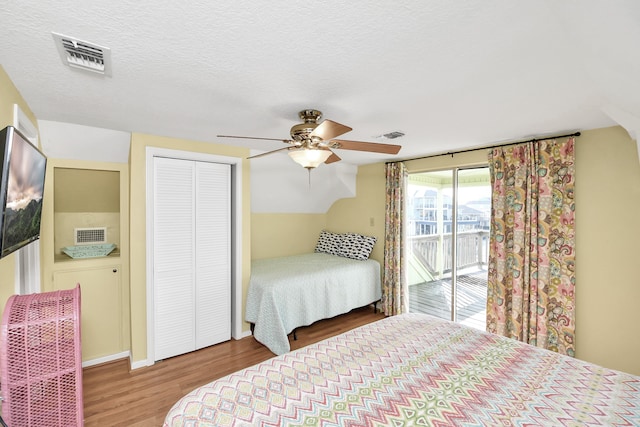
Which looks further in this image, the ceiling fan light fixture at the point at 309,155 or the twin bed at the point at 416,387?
the ceiling fan light fixture at the point at 309,155

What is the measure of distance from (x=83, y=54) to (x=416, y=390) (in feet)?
7.75

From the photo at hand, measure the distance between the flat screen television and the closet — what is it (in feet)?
3.98

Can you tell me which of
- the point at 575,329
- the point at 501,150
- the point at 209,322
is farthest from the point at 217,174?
the point at 575,329

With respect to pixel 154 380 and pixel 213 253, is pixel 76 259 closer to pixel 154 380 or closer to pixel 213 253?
pixel 213 253

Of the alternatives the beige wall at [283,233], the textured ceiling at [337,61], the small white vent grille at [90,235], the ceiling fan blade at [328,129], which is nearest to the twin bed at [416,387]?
the ceiling fan blade at [328,129]

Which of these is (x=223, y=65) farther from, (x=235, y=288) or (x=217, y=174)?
(x=235, y=288)

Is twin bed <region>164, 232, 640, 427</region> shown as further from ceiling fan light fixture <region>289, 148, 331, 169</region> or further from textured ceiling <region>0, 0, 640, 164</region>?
textured ceiling <region>0, 0, 640, 164</region>

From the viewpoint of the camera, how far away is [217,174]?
325cm

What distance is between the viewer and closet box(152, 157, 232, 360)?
2.90 meters

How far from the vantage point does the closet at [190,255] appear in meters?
2.90

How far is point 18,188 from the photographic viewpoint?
1.33 m

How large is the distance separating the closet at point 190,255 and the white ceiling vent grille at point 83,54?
1.46 m

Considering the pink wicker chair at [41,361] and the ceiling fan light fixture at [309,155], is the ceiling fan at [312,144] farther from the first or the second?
the pink wicker chair at [41,361]

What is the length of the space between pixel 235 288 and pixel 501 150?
3454 millimetres
